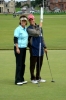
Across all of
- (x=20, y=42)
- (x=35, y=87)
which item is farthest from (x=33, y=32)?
(x=35, y=87)

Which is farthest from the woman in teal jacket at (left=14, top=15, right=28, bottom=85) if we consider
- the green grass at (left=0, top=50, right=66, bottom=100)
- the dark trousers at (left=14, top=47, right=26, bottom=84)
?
the green grass at (left=0, top=50, right=66, bottom=100)

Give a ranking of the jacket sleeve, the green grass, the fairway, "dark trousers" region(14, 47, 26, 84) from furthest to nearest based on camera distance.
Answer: the fairway < "dark trousers" region(14, 47, 26, 84) < the jacket sleeve < the green grass

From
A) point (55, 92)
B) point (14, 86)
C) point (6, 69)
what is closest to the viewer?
point (55, 92)

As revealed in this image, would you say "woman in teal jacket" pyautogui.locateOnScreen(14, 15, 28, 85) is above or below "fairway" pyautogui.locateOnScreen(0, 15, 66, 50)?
above

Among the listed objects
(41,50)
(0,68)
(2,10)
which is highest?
(41,50)

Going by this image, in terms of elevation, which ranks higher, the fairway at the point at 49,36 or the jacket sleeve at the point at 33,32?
the jacket sleeve at the point at 33,32

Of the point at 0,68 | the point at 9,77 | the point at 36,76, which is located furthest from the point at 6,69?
the point at 36,76

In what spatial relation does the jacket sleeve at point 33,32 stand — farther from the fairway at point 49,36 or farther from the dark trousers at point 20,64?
the fairway at point 49,36

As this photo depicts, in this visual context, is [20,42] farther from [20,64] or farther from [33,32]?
[20,64]

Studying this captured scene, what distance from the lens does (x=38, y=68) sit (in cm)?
945

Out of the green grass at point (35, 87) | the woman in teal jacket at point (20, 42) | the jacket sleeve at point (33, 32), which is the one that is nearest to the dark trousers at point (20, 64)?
the woman in teal jacket at point (20, 42)

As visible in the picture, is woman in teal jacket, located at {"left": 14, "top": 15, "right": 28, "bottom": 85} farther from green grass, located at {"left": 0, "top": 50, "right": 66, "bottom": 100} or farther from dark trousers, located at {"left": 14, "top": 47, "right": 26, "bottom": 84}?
green grass, located at {"left": 0, "top": 50, "right": 66, "bottom": 100}

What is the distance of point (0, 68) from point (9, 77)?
4.60 ft

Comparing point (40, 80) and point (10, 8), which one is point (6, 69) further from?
point (10, 8)
